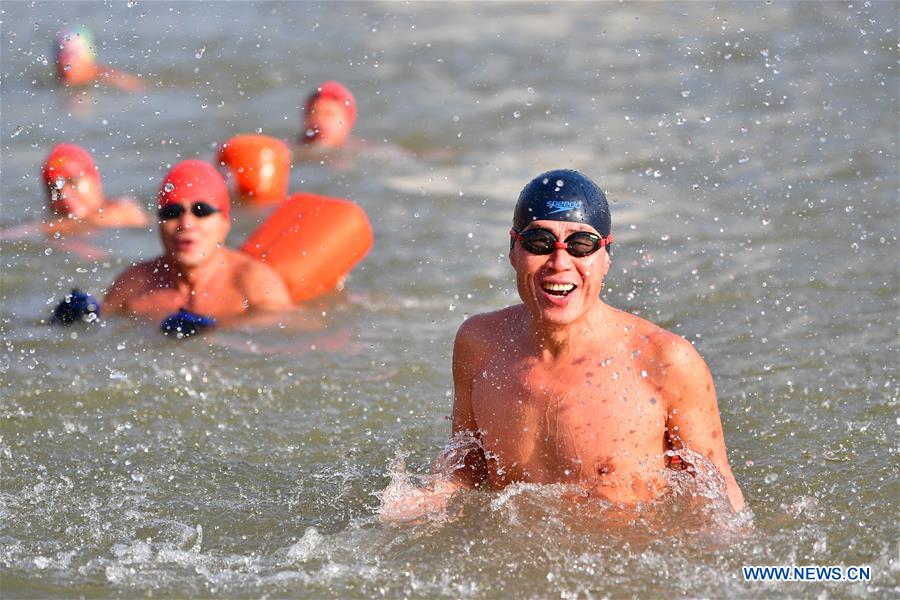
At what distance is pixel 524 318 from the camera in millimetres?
4664

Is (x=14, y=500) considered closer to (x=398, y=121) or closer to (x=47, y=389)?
(x=47, y=389)

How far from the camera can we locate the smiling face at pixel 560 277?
434 centimetres

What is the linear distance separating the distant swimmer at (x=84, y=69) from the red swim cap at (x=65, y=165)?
2581 millimetres

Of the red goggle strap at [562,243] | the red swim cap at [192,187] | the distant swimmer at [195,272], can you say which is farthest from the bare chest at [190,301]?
the red goggle strap at [562,243]

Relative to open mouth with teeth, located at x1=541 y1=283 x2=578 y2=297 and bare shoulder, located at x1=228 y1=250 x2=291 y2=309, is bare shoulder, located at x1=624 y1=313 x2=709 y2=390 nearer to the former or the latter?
open mouth with teeth, located at x1=541 y1=283 x2=578 y2=297

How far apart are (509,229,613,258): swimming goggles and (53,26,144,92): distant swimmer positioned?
25.5 feet

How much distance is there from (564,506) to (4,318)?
4.25 meters

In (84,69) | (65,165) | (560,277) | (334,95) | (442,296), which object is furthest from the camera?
(84,69)

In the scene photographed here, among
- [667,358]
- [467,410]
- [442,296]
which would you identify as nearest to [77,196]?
[442,296]

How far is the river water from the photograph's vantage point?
15.4 ft

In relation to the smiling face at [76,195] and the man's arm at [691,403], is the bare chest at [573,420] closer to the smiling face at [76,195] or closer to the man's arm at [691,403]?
the man's arm at [691,403]

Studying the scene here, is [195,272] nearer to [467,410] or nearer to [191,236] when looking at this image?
[191,236]

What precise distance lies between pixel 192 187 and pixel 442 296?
1568 mm

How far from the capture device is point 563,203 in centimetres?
437
